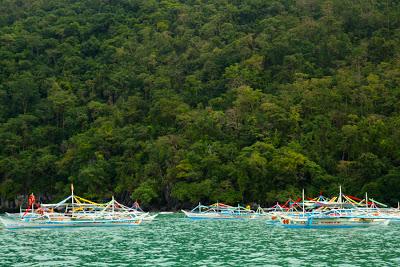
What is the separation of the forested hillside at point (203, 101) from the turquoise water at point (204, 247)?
100ft

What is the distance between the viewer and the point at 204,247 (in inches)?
1414

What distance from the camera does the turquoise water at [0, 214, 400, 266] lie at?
29531 millimetres

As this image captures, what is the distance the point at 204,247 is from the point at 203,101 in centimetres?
6975

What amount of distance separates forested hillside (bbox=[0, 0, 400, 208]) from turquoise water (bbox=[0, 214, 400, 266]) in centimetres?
3056

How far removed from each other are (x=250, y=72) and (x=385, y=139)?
33085 mm

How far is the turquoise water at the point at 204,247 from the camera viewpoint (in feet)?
96.9

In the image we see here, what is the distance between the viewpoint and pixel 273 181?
79750mm

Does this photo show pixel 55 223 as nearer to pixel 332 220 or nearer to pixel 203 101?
pixel 332 220

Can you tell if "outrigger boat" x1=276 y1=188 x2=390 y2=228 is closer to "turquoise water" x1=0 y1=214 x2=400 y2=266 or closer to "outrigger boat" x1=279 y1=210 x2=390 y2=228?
"outrigger boat" x1=279 y1=210 x2=390 y2=228

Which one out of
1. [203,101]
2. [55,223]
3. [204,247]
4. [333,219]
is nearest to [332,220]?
[333,219]

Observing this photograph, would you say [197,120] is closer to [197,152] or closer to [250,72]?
[197,152]

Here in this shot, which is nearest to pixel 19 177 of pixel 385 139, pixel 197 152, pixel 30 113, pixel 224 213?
pixel 30 113

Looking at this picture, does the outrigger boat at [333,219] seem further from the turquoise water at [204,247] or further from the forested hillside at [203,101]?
the forested hillside at [203,101]

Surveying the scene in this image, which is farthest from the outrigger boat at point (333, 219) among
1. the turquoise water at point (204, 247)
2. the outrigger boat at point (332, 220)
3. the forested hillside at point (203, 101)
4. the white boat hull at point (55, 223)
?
the forested hillside at point (203, 101)
